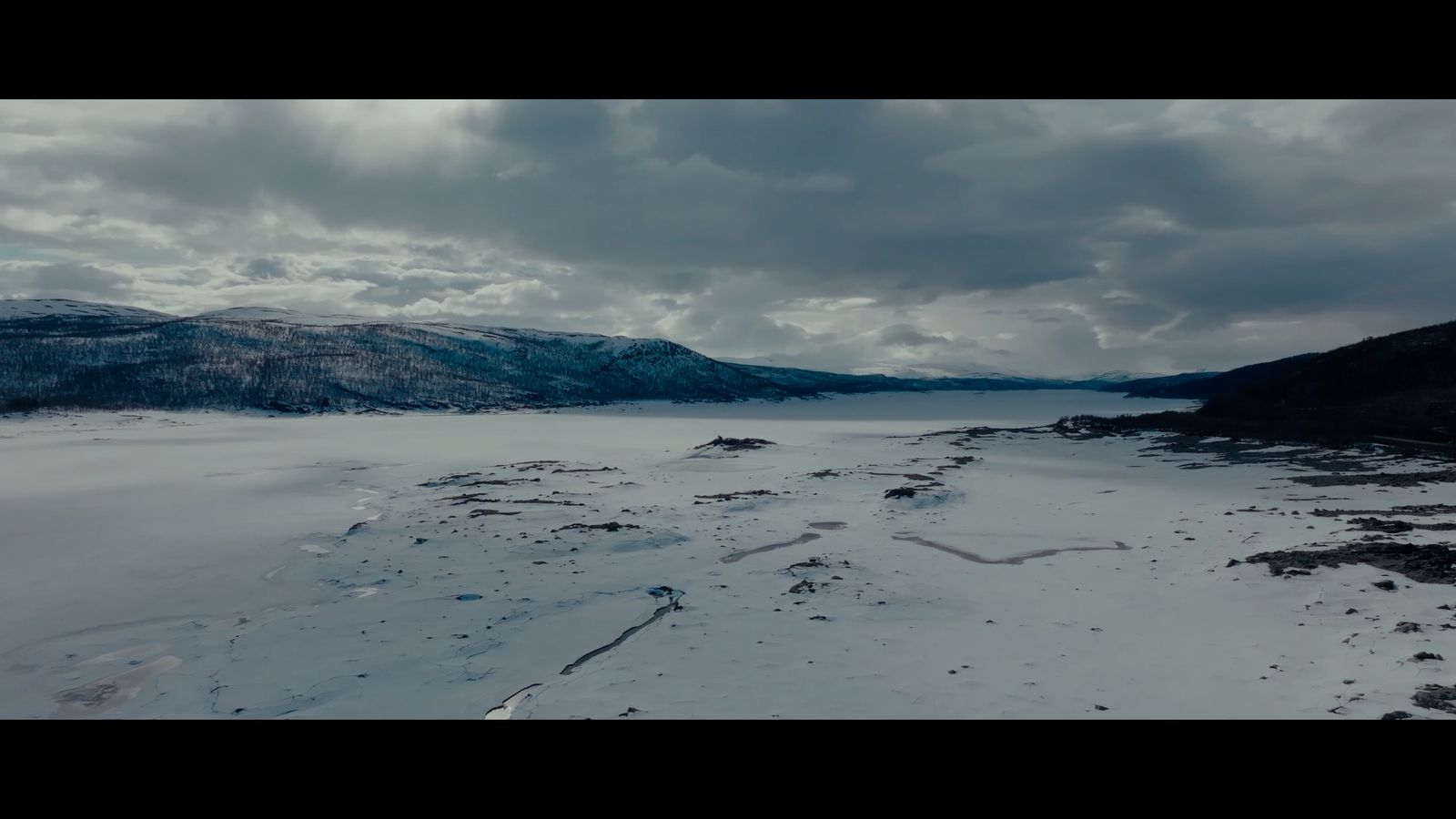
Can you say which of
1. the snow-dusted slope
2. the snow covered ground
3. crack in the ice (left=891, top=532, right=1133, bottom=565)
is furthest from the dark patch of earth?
the snow-dusted slope

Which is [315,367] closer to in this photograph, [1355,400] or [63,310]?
[63,310]

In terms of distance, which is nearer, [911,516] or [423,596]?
[423,596]

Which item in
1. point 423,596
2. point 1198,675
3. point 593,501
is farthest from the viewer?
point 593,501

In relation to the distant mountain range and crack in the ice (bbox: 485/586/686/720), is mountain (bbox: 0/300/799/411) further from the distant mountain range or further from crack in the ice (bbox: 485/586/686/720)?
crack in the ice (bbox: 485/586/686/720)

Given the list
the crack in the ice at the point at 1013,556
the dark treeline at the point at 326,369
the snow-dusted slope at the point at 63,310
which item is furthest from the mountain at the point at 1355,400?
the snow-dusted slope at the point at 63,310

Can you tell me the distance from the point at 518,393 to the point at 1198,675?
5271 inches

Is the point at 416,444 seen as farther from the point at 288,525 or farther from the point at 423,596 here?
the point at 423,596

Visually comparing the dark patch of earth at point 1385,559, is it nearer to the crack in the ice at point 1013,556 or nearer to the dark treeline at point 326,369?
the crack in the ice at point 1013,556

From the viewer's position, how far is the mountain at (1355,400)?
35156mm

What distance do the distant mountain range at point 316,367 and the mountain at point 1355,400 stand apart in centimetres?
9479

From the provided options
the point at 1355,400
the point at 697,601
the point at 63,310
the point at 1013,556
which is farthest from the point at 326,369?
the point at 1355,400

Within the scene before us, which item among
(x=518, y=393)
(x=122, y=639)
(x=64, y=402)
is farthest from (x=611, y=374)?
(x=122, y=639)
